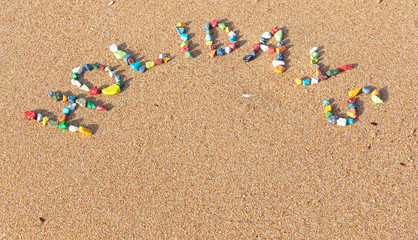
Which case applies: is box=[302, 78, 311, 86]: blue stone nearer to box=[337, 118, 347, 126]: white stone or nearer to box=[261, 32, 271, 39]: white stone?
box=[337, 118, 347, 126]: white stone

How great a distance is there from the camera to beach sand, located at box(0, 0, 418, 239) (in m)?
2.32

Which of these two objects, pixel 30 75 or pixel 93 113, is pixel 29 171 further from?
pixel 30 75

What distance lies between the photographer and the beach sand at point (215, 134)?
2.32m

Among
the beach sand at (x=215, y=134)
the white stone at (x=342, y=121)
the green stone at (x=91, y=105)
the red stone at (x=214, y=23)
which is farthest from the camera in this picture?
the red stone at (x=214, y=23)

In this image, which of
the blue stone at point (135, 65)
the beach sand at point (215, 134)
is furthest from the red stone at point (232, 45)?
the blue stone at point (135, 65)

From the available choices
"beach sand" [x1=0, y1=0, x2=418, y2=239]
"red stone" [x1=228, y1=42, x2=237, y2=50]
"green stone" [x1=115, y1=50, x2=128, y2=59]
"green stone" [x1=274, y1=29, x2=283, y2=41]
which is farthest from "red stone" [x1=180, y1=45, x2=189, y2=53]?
"green stone" [x1=274, y1=29, x2=283, y2=41]

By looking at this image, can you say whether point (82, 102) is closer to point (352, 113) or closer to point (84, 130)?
point (84, 130)

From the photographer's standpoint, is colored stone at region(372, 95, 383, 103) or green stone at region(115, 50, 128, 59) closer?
colored stone at region(372, 95, 383, 103)

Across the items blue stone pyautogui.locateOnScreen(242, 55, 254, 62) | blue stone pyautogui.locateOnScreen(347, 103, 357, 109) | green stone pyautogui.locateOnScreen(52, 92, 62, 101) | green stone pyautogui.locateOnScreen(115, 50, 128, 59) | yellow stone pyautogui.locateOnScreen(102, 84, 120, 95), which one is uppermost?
green stone pyautogui.locateOnScreen(115, 50, 128, 59)

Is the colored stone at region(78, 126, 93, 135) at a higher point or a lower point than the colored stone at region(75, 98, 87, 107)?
lower

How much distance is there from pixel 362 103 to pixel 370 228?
0.92 meters

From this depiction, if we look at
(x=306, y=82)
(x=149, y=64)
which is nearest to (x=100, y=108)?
(x=149, y=64)

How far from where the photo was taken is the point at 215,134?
2.63m

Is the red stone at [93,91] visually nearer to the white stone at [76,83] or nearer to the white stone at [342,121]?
the white stone at [76,83]
